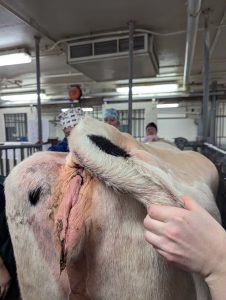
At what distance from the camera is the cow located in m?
0.55

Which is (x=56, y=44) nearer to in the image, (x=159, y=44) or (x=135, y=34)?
(x=135, y=34)

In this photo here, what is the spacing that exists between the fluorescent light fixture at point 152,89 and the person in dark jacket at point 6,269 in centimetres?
532

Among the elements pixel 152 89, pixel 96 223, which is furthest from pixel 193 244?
pixel 152 89

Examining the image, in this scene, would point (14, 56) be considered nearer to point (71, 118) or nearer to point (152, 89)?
point (71, 118)

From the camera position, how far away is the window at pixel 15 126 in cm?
742

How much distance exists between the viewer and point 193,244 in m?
0.44

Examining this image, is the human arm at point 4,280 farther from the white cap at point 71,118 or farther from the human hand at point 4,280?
the white cap at point 71,118

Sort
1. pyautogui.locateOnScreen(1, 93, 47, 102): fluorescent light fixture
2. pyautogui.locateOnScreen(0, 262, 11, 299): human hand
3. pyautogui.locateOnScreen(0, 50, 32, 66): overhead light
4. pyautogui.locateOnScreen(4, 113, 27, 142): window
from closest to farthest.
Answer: pyautogui.locateOnScreen(0, 262, 11, 299): human hand
pyautogui.locateOnScreen(0, 50, 32, 66): overhead light
pyautogui.locateOnScreen(1, 93, 47, 102): fluorescent light fixture
pyautogui.locateOnScreen(4, 113, 27, 142): window

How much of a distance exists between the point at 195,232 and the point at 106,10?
8.63 ft

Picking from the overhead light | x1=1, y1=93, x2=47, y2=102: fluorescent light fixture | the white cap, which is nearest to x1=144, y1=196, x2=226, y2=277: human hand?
the white cap

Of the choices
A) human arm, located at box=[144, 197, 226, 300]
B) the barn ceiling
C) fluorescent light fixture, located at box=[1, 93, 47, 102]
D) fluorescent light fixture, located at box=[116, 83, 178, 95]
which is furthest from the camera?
fluorescent light fixture, located at box=[1, 93, 47, 102]

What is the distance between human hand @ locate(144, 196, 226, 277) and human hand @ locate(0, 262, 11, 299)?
1.00 m

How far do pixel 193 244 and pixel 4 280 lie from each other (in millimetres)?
1057

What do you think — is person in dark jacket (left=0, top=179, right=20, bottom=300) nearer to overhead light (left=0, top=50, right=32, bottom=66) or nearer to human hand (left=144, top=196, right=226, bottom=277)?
human hand (left=144, top=196, right=226, bottom=277)
